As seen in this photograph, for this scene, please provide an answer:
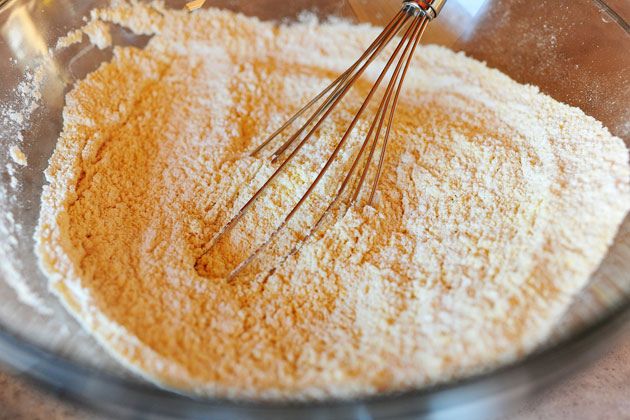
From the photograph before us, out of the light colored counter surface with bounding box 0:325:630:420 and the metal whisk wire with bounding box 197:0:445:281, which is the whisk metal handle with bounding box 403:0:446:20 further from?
the light colored counter surface with bounding box 0:325:630:420

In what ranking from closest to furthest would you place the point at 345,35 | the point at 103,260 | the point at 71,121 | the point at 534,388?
the point at 534,388, the point at 103,260, the point at 71,121, the point at 345,35

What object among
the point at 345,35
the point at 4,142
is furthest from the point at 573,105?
the point at 4,142

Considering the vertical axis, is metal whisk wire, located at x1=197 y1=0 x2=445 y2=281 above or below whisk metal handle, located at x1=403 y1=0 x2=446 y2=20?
below

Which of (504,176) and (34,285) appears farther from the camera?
(504,176)

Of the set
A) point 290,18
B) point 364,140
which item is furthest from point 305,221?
point 290,18

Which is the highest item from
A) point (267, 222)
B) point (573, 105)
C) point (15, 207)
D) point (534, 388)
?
point (573, 105)

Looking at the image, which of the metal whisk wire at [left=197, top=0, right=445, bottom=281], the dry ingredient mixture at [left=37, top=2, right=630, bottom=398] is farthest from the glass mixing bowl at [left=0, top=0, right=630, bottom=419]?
the metal whisk wire at [left=197, top=0, right=445, bottom=281]

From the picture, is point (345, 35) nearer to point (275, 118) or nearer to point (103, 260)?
point (275, 118)
